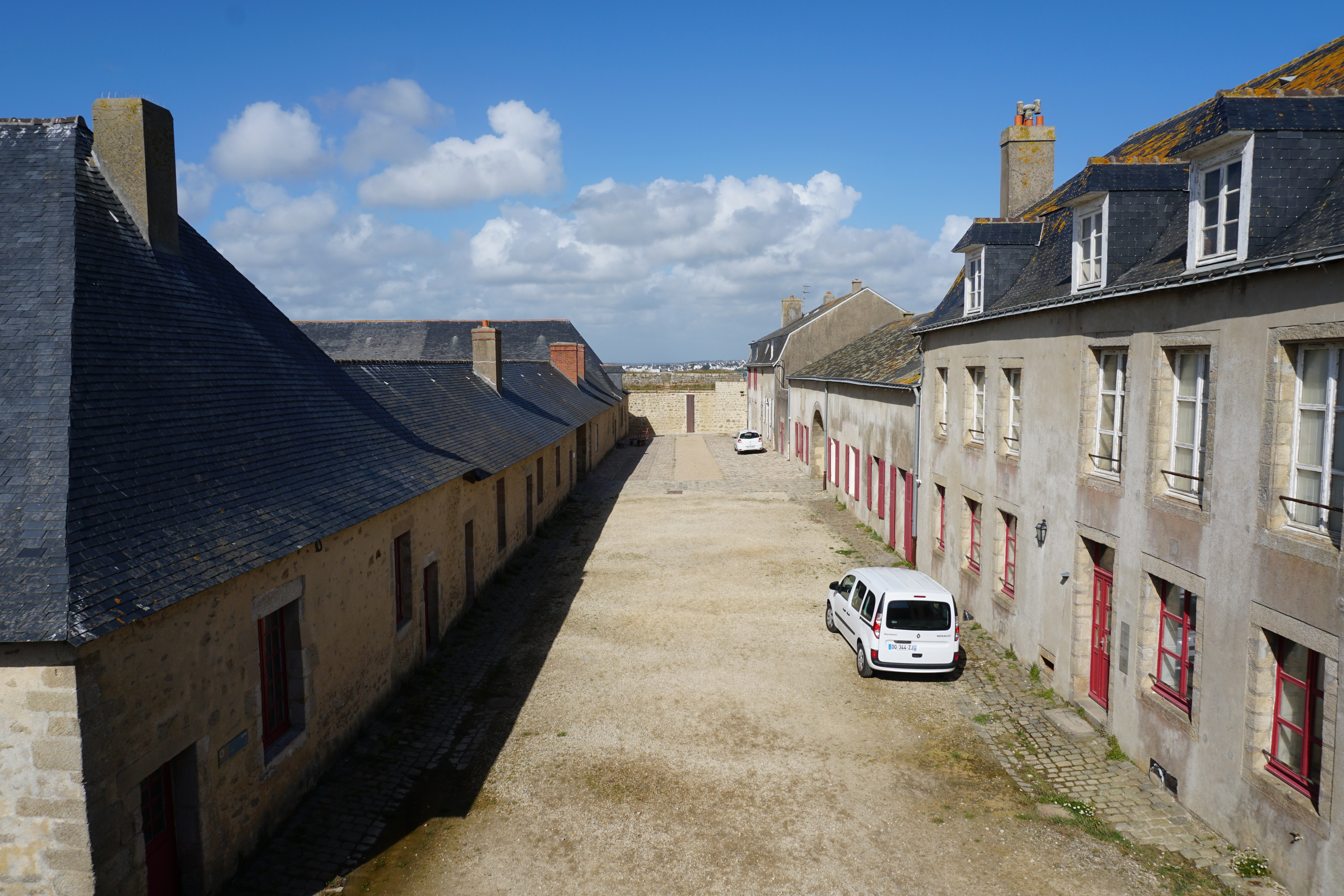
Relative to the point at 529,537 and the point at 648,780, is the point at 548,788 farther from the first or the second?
the point at 529,537

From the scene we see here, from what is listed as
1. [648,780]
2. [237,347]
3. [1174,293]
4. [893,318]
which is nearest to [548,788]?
[648,780]

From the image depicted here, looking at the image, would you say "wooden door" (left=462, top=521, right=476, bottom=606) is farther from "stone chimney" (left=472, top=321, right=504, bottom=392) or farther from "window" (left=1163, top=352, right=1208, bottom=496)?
"window" (left=1163, top=352, right=1208, bottom=496)

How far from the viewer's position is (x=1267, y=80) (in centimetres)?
1065

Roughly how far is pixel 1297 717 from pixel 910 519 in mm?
11891

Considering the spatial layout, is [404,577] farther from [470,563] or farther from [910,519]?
[910,519]

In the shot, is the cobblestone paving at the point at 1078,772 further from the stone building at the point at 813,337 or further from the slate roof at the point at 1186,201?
the stone building at the point at 813,337

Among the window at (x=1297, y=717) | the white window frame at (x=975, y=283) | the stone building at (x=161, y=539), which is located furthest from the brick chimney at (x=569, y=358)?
the window at (x=1297, y=717)

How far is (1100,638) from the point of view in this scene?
1064cm

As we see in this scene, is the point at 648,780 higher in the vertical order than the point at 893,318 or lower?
lower

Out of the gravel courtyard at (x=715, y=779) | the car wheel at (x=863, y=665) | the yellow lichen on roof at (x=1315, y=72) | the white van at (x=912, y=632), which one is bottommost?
the gravel courtyard at (x=715, y=779)

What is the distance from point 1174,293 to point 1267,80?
4489 mm

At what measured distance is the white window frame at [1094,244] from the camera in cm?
1018

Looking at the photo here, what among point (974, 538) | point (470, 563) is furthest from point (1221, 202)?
point (470, 563)

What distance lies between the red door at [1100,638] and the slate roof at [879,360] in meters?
7.61
